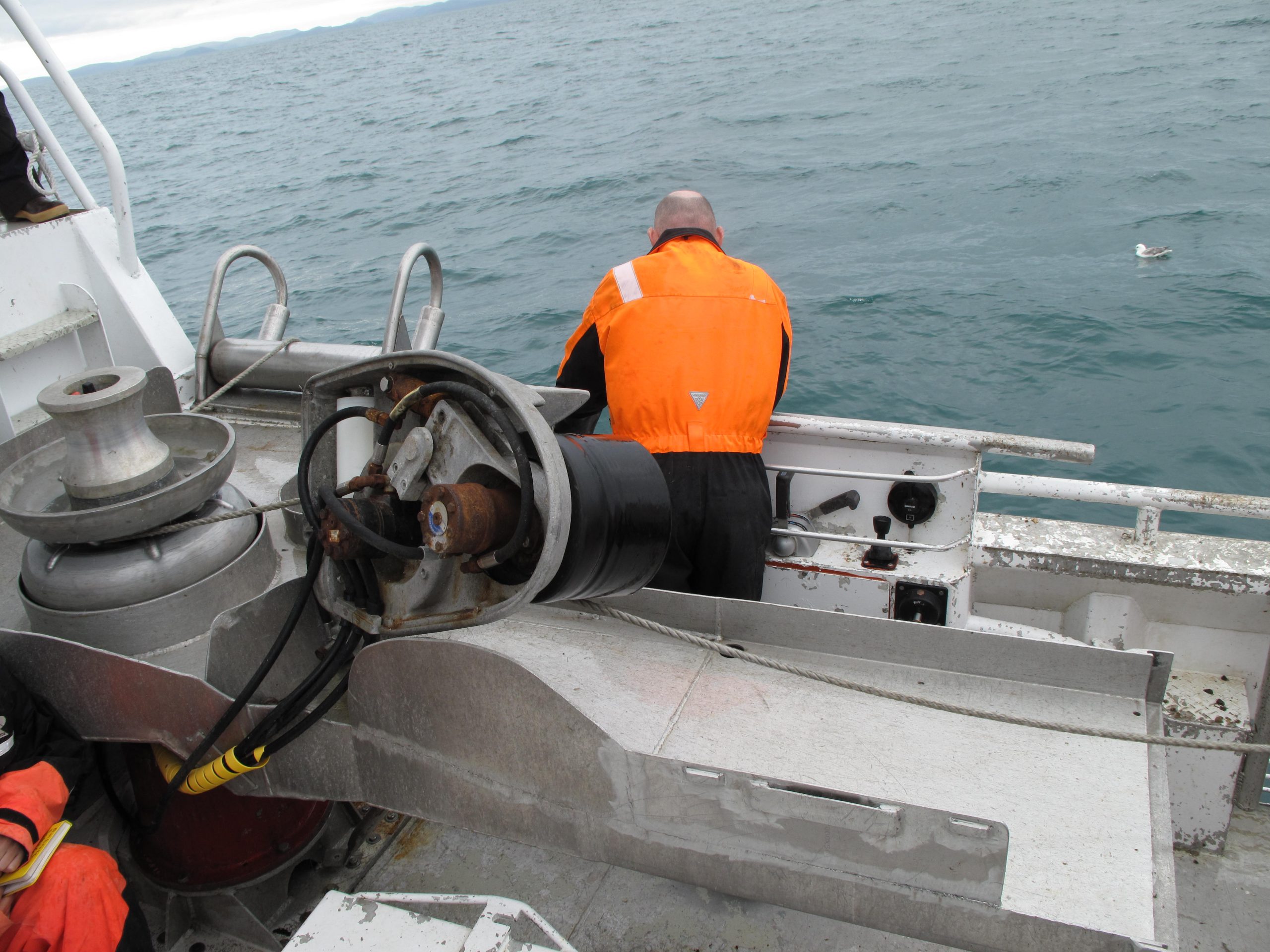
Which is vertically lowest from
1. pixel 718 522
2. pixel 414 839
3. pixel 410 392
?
pixel 414 839

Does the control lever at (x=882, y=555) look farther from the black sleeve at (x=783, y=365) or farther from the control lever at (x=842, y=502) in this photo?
the black sleeve at (x=783, y=365)

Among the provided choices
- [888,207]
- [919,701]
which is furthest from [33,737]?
[888,207]

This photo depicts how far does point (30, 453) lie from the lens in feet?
8.96

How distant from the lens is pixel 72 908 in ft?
6.94

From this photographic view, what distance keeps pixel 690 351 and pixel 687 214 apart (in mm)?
679

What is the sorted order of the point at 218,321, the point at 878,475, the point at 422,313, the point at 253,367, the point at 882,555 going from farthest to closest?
the point at 218,321, the point at 253,367, the point at 422,313, the point at 882,555, the point at 878,475

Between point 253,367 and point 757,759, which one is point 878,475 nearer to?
point 757,759

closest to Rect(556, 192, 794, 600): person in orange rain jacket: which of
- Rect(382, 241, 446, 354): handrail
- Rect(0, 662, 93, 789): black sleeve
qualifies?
Rect(382, 241, 446, 354): handrail

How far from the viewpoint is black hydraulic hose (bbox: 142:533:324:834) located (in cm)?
204

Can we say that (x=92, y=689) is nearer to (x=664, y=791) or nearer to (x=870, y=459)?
(x=664, y=791)

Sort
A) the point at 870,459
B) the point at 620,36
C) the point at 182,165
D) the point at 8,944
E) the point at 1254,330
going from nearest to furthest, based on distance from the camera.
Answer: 1. the point at 8,944
2. the point at 870,459
3. the point at 1254,330
4. the point at 182,165
5. the point at 620,36

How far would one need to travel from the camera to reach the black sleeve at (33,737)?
2.21 meters

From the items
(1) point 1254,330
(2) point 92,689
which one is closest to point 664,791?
(2) point 92,689

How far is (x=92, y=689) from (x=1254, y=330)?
10.1 meters
